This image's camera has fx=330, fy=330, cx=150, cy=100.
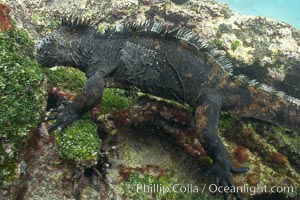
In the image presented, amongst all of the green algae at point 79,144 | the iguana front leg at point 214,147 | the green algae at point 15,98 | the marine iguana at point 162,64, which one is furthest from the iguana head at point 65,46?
the iguana front leg at point 214,147

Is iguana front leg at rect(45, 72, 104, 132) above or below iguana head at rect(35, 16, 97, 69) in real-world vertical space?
below

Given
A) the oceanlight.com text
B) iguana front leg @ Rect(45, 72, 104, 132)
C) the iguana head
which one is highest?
the iguana head

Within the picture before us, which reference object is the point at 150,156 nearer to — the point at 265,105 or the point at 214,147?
the point at 214,147

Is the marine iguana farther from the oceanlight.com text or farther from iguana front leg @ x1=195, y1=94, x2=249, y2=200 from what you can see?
the oceanlight.com text

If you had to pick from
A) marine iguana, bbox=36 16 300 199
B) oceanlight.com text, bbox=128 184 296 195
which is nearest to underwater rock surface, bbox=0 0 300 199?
oceanlight.com text, bbox=128 184 296 195

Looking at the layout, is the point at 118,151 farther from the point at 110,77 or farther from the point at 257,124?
the point at 257,124

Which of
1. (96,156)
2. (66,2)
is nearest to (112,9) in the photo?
(66,2)

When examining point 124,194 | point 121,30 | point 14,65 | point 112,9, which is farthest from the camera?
point 112,9
